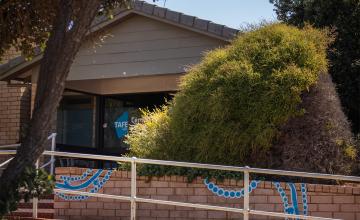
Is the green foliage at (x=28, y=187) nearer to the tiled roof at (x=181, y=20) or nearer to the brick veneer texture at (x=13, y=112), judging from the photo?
the tiled roof at (x=181, y=20)

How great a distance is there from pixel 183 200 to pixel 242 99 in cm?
151

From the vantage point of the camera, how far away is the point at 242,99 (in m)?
7.83

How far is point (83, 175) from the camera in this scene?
8.26 m

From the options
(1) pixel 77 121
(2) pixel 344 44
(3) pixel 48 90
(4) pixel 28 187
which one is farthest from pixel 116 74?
(4) pixel 28 187

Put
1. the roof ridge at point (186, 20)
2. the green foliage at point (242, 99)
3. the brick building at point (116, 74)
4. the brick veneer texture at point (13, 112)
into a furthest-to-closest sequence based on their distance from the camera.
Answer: the brick veneer texture at point (13, 112), the brick building at point (116, 74), the roof ridge at point (186, 20), the green foliage at point (242, 99)

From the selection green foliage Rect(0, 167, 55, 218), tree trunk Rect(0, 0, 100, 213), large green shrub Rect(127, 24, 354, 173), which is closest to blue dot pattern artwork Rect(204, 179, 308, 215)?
large green shrub Rect(127, 24, 354, 173)

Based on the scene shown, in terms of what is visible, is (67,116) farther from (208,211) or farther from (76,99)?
(208,211)

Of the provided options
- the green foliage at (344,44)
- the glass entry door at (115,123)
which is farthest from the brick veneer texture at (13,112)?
the green foliage at (344,44)

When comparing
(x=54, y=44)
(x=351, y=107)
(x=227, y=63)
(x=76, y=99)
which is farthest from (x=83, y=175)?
(x=76, y=99)

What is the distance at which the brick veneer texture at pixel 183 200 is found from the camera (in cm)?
703

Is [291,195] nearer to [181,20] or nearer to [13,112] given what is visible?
[181,20]

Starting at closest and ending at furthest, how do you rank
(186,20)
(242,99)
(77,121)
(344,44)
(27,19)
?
(27,19) → (242,99) → (344,44) → (186,20) → (77,121)

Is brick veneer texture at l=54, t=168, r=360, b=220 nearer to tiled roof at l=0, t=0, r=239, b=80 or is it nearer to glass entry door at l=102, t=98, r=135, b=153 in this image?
tiled roof at l=0, t=0, r=239, b=80

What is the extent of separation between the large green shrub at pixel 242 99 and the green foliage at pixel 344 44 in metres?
1.99
